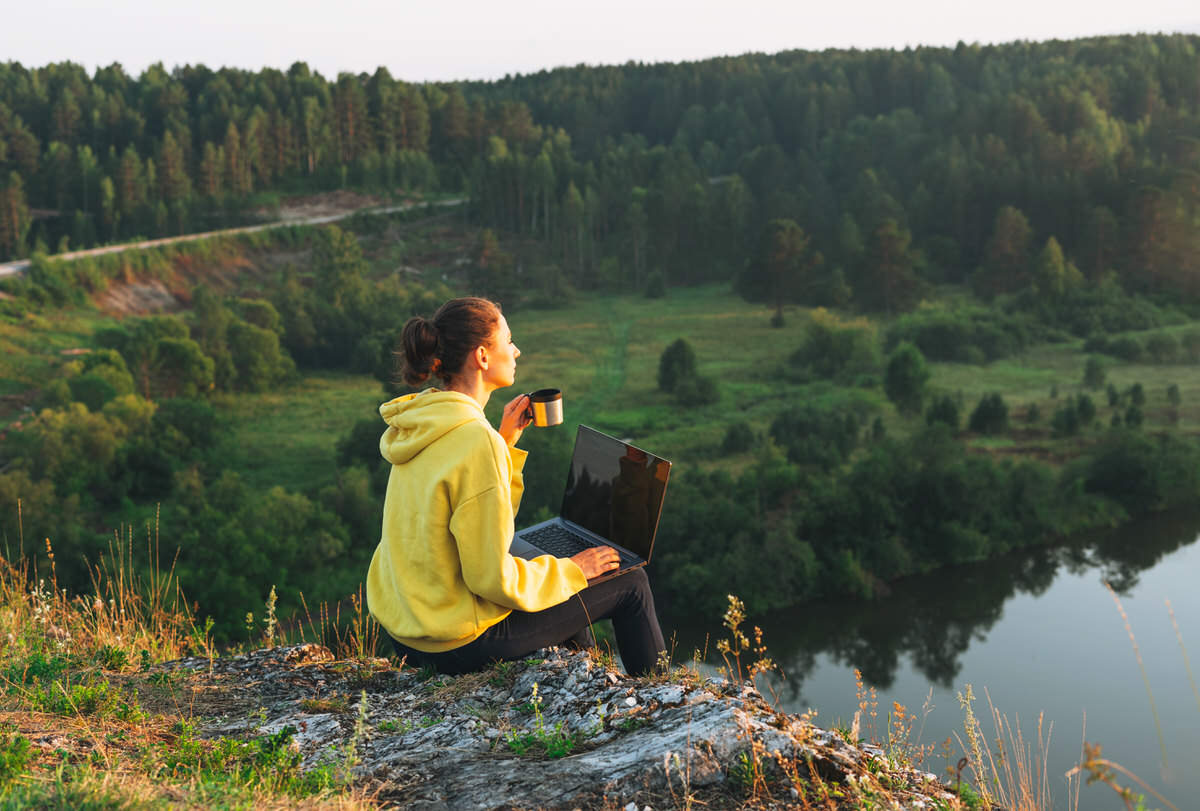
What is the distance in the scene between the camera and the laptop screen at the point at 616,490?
395 centimetres

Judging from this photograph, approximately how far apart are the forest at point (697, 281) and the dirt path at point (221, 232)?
146cm

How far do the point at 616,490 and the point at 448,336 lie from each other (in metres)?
1.13

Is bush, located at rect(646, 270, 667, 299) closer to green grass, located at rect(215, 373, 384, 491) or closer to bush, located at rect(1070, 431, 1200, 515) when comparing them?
green grass, located at rect(215, 373, 384, 491)

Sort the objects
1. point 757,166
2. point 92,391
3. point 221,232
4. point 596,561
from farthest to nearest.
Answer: point 757,166
point 221,232
point 92,391
point 596,561

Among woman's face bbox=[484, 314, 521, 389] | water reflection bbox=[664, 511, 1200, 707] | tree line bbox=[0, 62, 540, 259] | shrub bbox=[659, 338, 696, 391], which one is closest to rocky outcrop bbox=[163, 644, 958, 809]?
woman's face bbox=[484, 314, 521, 389]

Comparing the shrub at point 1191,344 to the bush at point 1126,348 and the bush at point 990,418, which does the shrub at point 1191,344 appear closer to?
the bush at point 1126,348

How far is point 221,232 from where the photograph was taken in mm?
→ 61031

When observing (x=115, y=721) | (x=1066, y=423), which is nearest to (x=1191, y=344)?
(x=1066, y=423)

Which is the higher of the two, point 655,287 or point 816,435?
point 655,287

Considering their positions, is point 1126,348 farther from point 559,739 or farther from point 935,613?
point 559,739

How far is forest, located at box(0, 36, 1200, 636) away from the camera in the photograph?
3028 centimetres

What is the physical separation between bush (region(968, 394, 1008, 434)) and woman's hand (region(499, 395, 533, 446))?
36459 mm

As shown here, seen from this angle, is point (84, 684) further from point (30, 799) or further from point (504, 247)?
point (504, 247)

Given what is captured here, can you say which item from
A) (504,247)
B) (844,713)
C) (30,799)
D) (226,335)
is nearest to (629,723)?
(30,799)
